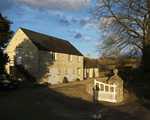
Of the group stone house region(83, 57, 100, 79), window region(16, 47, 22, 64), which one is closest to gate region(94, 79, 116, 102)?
window region(16, 47, 22, 64)

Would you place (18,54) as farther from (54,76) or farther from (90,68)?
(90,68)

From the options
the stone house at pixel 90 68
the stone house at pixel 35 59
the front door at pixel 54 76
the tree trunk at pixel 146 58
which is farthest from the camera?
the stone house at pixel 90 68

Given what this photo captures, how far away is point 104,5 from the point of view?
60.6ft

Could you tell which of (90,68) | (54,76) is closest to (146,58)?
(54,76)

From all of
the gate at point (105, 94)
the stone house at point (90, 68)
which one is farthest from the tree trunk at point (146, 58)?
the stone house at point (90, 68)

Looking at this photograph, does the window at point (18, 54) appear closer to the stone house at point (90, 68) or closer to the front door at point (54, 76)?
the front door at point (54, 76)

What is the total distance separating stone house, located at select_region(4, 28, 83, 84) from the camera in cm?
2223

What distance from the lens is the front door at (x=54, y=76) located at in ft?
77.6

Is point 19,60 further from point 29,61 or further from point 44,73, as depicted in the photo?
point 44,73

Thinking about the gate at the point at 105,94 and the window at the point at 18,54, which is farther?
the window at the point at 18,54

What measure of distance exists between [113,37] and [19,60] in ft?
45.4

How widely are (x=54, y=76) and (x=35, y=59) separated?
13.6 ft

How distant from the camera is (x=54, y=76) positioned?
2455 cm

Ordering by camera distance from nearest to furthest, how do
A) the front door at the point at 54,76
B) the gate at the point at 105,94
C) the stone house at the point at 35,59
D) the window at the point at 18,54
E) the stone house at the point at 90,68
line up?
the gate at the point at 105,94 → the stone house at the point at 35,59 → the front door at the point at 54,76 → the window at the point at 18,54 → the stone house at the point at 90,68
